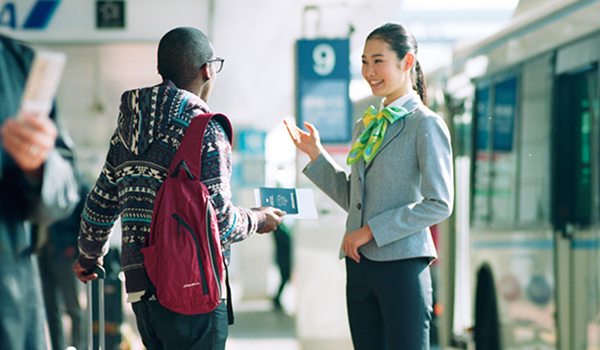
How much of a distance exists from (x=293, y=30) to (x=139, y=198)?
6891mm

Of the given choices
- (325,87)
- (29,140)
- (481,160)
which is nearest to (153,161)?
(29,140)

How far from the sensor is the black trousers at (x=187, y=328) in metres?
2.49

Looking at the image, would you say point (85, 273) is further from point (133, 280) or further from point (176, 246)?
point (176, 246)

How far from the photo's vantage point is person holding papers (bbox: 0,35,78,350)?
158 centimetres

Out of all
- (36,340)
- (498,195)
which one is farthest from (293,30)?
(36,340)

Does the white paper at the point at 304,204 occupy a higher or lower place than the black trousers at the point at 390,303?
higher

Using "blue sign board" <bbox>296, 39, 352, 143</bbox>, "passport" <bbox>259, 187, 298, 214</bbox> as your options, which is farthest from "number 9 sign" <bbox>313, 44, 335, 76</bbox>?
"passport" <bbox>259, 187, 298, 214</bbox>

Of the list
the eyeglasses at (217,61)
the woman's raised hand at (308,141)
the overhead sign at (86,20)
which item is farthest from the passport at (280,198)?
the overhead sign at (86,20)

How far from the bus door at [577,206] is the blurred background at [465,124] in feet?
0.04

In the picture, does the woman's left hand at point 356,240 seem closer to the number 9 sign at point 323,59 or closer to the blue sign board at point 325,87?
the blue sign board at point 325,87

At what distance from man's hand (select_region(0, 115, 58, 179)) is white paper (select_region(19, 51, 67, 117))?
19mm

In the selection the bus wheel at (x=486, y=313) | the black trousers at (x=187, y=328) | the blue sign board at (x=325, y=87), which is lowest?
the bus wheel at (x=486, y=313)

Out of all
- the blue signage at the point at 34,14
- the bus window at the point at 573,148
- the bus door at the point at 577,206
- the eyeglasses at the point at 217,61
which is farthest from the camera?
the blue signage at the point at 34,14

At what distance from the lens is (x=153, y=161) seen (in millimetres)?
2527
